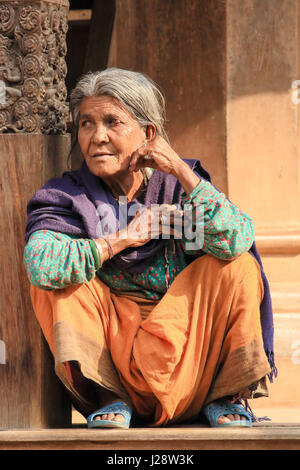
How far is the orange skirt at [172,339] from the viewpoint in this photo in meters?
3.74

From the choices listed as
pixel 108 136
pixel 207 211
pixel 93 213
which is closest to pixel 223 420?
→ pixel 207 211

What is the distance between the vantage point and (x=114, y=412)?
373cm

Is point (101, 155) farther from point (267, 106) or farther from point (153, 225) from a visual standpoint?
point (267, 106)

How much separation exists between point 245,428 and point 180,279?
24.3 inches

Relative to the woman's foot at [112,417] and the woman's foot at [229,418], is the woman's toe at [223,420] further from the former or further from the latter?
the woman's foot at [112,417]

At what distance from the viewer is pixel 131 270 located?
3957mm

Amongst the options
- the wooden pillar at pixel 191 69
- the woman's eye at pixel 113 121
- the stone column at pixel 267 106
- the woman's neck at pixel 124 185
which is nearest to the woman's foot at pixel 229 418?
the woman's neck at pixel 124 185

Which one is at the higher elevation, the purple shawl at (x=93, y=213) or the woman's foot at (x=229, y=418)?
the purple shawl at (x=93, y=213)

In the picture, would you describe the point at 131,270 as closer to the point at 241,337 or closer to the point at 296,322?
the point at 241,337

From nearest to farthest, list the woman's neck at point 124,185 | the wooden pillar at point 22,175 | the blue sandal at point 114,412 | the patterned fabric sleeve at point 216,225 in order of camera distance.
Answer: the blue sandal at point 114,412 → the patterned fabric sleeve at point 216,225 → the wooden pillar at point 22,175 → the woman's neck at point 124,185

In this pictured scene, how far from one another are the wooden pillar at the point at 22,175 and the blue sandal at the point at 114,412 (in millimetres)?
340

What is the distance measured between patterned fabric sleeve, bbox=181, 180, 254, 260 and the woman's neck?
12.4 inches

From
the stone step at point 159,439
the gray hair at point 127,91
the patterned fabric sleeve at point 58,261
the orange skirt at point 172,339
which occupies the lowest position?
the stone step at point 159,439
